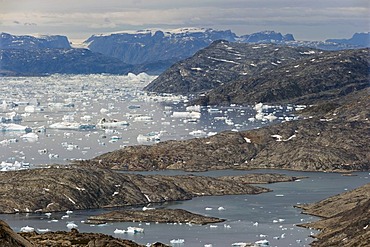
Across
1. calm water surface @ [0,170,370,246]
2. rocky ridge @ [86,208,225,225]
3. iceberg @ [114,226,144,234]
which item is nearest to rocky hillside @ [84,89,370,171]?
calm water surface @ [0,170,370,246]

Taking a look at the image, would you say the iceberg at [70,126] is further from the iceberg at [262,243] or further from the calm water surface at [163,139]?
the iceberg at [262,243]

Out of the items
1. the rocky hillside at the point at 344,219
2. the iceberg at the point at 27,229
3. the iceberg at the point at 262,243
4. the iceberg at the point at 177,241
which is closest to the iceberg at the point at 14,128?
the rocky hillside at the point at 344,219

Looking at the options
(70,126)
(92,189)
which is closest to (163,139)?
(70,126)

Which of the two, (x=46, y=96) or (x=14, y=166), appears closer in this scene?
(x=14, y=166)

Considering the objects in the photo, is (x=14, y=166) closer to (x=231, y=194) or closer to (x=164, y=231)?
(x=231, y=194)

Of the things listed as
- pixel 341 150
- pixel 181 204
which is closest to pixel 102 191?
pixel 181 204

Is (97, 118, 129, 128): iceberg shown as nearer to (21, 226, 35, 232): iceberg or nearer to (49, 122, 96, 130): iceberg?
(49, 122, 96, 130): iceberg

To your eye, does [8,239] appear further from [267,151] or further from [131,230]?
[267,151]
